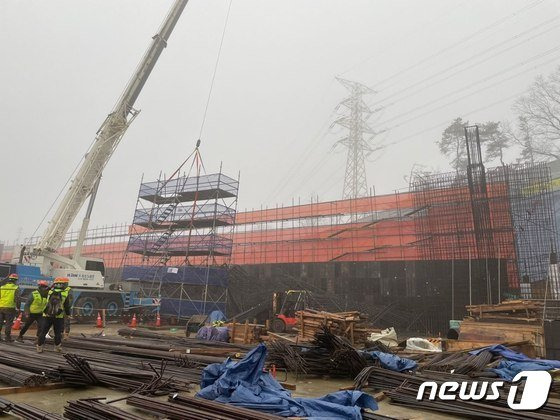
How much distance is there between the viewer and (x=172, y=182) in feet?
78.2

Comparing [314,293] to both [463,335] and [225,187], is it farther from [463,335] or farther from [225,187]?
[463,335]

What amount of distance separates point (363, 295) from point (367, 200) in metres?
9.62

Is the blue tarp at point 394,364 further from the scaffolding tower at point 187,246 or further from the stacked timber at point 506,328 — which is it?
the scaffolding tower at point 187,246

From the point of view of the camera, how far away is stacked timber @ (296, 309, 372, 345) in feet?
33.7

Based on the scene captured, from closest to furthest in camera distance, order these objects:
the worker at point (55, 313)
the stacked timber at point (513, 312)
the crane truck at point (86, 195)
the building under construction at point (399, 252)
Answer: the worker at point (55, 313)
the stacked timber at point (513, 312)
the crane truck at point (86, 195)
the building under construction at point (399, 252)

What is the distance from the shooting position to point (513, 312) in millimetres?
12219

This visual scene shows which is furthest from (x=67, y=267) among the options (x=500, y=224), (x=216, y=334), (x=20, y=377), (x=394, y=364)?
(x=500, y=224)

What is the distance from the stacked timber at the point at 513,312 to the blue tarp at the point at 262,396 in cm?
895

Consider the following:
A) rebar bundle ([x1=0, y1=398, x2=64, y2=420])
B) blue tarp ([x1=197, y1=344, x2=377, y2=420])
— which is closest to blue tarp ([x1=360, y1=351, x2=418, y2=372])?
blue tarp ([x1=197, y1=344, x2=377, y2=420])

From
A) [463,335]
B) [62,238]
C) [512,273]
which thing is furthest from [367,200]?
[62,238]

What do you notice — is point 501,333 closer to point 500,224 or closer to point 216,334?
point 216,334

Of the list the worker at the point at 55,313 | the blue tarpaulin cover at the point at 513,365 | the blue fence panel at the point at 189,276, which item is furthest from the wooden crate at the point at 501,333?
the blue fence panel at the point at 189,276

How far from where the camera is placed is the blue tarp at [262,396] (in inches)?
186

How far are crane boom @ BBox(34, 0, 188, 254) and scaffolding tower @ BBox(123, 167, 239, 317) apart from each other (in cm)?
585
